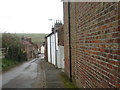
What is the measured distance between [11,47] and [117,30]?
25.4 m

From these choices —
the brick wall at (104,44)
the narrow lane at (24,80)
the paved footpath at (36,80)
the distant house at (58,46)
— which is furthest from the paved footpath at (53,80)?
the brick wall at (104,44)

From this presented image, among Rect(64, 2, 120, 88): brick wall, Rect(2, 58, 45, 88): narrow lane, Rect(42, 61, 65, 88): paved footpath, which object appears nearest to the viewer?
Rect(64, 2, 120, 88): brick wall

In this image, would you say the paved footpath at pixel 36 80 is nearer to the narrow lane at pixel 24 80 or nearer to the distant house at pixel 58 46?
the narrow lane at pixel 24 80

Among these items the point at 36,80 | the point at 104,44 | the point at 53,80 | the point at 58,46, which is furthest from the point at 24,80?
the point at 104,44

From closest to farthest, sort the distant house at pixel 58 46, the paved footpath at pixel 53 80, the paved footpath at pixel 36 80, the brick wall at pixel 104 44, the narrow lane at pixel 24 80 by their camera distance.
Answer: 1. the brick wall at pixel 104 44
2. the paved footpath at pixel 53 80
3. the paved footpath at pixel 36 80
4. the narrow lane at pixel 24 80
5. the distant house at pixel 58 46

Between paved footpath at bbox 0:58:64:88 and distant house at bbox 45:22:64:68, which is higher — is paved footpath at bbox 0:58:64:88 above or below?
below

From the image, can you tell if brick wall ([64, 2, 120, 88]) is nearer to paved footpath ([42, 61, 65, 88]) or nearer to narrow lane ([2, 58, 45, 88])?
paved footpath ([42, 61, 65, 88])

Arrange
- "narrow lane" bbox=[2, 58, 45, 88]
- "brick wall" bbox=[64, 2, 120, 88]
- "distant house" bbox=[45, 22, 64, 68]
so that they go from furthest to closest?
"distant house" bbox=[45, 22, 64, 68] → "narrow lane" bbox=[2, 58, 45, 88] → "brick wall" bbox=[64, 2, 120, 88]

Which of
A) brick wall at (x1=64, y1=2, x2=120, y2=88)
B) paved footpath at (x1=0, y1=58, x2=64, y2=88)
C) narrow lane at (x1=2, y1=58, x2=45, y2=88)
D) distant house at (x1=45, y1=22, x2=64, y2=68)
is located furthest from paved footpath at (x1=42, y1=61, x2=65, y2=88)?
brick wall at (x1=64, y1=2, x2=120, y2=88)

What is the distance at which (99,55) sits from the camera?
306 centimetres

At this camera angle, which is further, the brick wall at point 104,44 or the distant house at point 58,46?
the distant house at point 58,46

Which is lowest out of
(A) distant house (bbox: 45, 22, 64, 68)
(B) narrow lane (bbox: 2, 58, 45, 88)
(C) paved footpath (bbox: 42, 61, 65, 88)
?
(B) narrow lane (bbox: 2, 58, 45, 88)

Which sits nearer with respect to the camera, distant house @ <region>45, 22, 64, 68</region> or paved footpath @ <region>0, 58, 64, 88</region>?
paved footpath @ <region>0, 58, 64, 88</region>

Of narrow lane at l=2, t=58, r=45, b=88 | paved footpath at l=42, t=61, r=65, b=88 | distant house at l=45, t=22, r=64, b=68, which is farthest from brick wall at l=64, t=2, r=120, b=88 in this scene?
distant house at l=45, t=22, r=64, b=68
